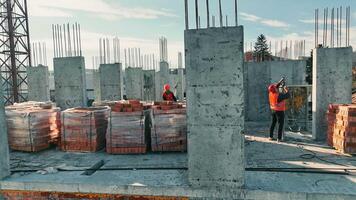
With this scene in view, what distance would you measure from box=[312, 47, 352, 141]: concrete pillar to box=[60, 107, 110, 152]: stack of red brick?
20.1 ft

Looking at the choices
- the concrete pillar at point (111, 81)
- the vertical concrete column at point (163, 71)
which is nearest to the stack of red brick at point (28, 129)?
the concrete pillar at point (111, 81)

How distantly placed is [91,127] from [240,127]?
425cm

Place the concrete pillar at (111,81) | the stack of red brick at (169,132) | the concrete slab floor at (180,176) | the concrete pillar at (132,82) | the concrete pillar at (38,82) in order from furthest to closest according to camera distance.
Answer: the concrete pillar at (132,82) < the concrete pillar at (38,82) < the concrete pillar at (111,81) < the stack of red brick at (169,132) < the concrete slab floor at (180,176)

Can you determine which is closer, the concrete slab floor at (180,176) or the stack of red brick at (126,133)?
the concrete slab floor at (180,176)

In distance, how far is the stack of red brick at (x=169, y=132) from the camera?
22.3ft

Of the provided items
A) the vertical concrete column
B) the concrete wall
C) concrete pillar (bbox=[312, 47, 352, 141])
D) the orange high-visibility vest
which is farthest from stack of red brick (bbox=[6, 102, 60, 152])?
the vertical concrete column

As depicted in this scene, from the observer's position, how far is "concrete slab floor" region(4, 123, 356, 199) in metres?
4.53

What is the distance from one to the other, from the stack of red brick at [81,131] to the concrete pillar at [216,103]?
351 centimetres

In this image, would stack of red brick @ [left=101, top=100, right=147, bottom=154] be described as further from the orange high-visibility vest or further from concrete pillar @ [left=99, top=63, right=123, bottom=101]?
concrete pillar @ [left=99, top=63, right=123, bottom=101]

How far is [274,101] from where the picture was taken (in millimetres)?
7969

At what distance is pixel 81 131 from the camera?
7191 mm

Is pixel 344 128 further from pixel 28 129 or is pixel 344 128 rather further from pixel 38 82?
pixel 38 82

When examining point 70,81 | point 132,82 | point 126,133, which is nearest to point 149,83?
point 132,82

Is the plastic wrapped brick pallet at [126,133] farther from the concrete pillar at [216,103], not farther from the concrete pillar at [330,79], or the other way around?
the concrete pillar at [330,79]
